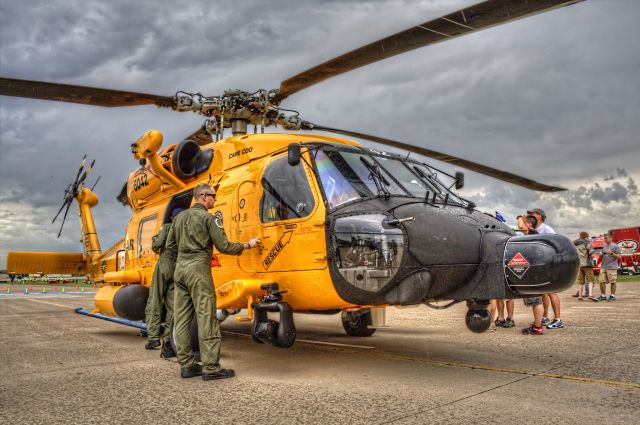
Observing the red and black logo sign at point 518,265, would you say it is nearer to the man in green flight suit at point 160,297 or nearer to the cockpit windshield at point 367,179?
the cockpit windshield at point 367,179

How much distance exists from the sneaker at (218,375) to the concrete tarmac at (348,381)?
6 cm

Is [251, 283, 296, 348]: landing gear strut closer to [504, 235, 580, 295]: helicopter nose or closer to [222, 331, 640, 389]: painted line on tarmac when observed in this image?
[222, 331, 640, 389]: painted line on tarmac

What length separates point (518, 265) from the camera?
4293 millimetres

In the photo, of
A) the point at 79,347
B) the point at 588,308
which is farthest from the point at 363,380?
the point at 588,308

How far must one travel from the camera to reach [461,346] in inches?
255

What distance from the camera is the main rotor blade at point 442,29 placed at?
360 cm

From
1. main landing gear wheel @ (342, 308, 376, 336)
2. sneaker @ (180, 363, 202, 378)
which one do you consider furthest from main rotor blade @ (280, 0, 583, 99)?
main landing gear wheel @ (342, 308, 376, 336)

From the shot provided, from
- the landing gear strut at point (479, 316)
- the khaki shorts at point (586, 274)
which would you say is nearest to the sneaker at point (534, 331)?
the landing gear strut at point (479, 316)

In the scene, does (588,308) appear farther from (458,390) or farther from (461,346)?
(458,390)

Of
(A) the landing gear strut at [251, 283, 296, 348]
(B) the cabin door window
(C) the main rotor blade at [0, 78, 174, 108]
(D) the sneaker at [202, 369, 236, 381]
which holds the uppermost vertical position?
(C) the main rotor blade at [0, 78, 174, 108]

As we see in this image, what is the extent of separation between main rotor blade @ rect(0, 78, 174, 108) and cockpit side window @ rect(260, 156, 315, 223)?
91.8 inches

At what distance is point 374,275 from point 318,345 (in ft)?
9.02

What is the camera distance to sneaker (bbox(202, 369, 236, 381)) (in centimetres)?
461

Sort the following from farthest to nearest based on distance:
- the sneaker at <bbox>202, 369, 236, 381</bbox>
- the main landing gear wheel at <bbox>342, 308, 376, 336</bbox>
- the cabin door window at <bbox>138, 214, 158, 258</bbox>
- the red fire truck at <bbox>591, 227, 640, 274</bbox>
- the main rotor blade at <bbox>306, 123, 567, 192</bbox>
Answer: the red fire truck at <bbox>591, 227, 640, 274</bbox> < the cabin door window at <bbox>138, 214, 158, 258</bbox> < the main landing gear wheel at <bbox>342, 308, 376, 336</bbox> < the main rotor blade at <bbox>306, 123, 567, 192</bbox> < the sneaker at <bbox>202, 369, 236, 381</bbox>
